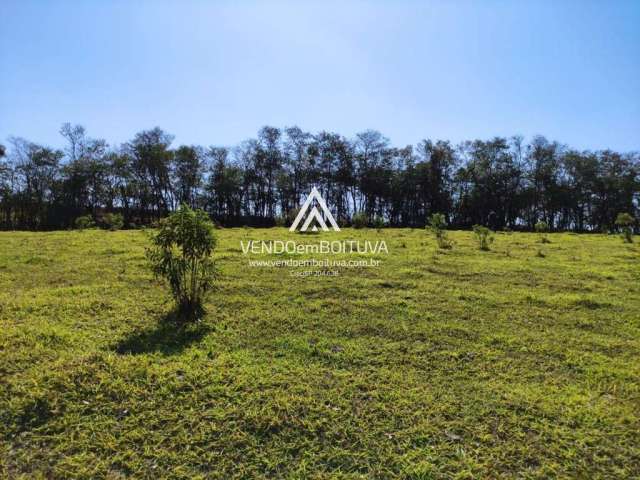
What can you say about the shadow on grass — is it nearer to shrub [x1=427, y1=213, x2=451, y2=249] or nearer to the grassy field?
the grassy field

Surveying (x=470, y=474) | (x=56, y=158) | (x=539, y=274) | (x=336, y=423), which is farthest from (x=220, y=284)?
(x=56, y=158)

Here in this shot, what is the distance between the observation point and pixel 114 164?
34.3 meters

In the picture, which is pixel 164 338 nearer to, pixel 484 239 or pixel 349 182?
pixel 484 239

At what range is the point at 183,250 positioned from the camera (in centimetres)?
562

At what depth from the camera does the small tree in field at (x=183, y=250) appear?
558cm

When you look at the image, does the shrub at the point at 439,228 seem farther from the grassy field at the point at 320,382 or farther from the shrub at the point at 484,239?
the grassy field at the point at 320,382

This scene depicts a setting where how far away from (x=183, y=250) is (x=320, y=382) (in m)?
3.11

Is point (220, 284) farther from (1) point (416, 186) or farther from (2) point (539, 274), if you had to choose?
(1) point (416, 186)

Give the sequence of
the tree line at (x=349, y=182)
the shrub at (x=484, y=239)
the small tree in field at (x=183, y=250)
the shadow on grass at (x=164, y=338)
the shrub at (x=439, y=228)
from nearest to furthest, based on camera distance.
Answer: the shadow on grass at (x=164, y=338) < the small tree in field at (x=183, y=250) < the shrub at (x=484, y=239) < the shrub at (x=439, y=228) < the tree line at (x=349, y=182)

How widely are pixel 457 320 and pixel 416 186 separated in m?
34.1

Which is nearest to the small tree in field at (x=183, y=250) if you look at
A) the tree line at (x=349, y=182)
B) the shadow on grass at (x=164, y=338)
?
the shadow on grass at (x=164, y=338)

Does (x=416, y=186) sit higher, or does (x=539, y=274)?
(x=416, y=186)

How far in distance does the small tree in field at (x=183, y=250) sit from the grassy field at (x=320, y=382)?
1.48ft

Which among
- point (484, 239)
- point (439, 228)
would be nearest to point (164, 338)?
point (439, 228)
